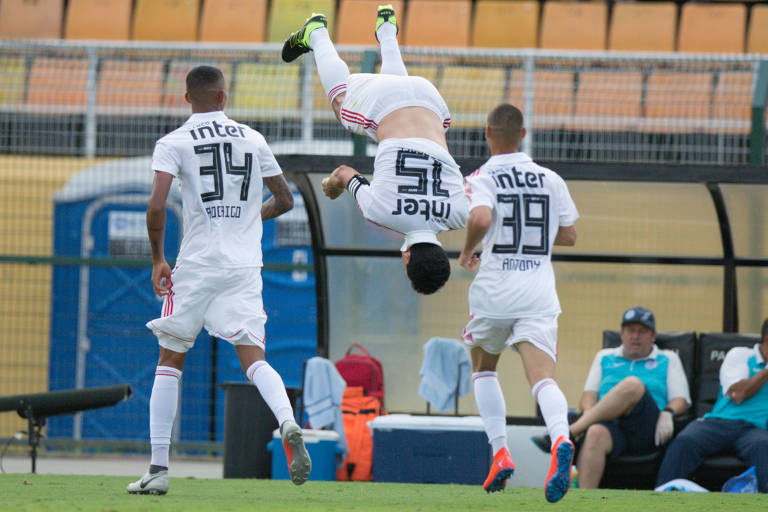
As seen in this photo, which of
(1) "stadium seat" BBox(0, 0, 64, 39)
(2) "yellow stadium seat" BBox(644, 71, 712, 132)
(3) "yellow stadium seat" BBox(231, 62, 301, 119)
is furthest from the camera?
(1) "stadium seat" BBox(0, 0, 64, 39)

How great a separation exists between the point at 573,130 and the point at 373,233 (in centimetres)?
183

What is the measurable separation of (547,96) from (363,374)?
2735mm

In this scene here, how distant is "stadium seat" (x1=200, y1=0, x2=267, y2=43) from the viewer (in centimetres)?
1555

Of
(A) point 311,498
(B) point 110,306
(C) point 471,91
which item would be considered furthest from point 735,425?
(B) point 110,306

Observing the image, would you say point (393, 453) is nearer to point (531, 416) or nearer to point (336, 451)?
point (336, 451)

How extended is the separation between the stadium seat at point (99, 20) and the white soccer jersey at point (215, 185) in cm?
1063

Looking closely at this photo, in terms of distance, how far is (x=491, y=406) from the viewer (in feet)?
20.5

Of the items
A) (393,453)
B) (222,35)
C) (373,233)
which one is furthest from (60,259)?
(222,35)

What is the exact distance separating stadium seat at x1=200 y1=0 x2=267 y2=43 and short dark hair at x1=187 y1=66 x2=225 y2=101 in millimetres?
10006

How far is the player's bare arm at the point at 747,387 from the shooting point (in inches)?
317

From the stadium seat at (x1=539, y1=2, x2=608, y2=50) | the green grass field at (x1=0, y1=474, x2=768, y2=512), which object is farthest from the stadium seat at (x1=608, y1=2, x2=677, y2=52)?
the green grass field at (x1=0, y1=474, x2=768, y2=512)

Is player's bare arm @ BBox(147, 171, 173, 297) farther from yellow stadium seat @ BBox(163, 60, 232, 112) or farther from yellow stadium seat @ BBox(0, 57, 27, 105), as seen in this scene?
yellow stadium seat @ BBox(0, 57, 27, 105)

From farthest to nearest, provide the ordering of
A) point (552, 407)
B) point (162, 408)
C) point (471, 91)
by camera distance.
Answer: point (471, 91) < point (552, 407) < point (162, 408)

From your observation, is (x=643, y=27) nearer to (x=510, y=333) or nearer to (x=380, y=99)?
(x=510, y=333)
